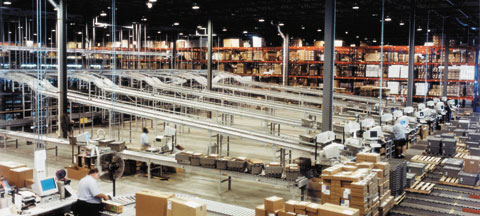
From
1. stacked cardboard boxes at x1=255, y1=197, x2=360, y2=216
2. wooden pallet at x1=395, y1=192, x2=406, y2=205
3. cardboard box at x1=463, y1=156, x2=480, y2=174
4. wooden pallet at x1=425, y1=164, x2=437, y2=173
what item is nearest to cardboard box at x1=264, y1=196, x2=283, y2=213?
stacked cardboard boxes at x1=255, y1=197, x2=360, y2=216

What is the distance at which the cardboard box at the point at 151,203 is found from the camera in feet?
17.5

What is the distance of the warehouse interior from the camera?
6.57 meters

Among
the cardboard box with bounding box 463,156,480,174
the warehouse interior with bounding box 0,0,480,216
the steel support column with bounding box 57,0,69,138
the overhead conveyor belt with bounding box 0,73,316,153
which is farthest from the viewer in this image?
the steel support column with bounding box 57,0,69,138

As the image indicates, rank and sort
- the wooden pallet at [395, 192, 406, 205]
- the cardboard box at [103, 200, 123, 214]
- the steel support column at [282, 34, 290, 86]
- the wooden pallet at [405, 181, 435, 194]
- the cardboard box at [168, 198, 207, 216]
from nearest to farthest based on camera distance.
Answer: the cardboard box at [168, 198, 207, 216] < the cardboard box at [103, 200, 123, 214] < the wooden pallet at [395, 192, 406, 205] < the wooden pallet at [405, 181, 435, 194] < the steel support column at [282, 34, 290, 86]

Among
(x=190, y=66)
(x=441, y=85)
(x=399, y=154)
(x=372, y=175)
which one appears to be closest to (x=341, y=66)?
(x=441, y=85)

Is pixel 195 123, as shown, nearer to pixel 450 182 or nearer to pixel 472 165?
pixel 450 182

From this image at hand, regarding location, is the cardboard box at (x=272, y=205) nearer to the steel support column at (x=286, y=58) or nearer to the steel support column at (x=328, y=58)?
the steel support column at (x=328, y=58)

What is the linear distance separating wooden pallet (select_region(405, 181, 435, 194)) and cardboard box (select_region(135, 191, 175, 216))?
5.70m

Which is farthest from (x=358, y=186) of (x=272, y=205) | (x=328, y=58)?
(x=328, y=58)

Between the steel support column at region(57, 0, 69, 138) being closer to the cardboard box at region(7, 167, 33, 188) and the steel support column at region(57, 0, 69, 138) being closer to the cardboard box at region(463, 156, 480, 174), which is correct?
the cardboard box at region(7, 167, 33, 188)

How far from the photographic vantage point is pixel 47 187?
5.75 meters

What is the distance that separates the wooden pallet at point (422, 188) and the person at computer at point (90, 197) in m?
6.31

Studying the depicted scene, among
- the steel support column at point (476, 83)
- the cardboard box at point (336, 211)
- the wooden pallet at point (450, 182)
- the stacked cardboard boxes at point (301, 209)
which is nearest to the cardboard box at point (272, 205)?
the stacked cardboard boxes at point (301, 209)

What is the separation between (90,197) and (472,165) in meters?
8.11
